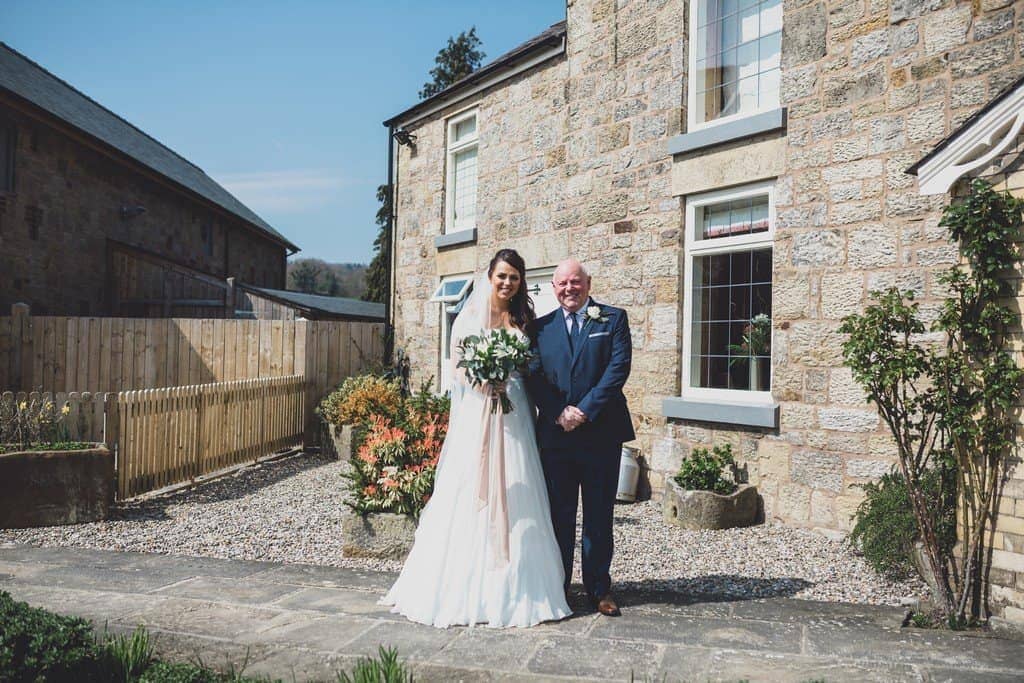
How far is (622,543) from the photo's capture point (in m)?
6.50

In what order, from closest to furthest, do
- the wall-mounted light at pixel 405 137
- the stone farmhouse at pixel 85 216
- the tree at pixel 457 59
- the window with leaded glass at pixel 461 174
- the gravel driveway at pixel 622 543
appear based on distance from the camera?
the gravel driveway at pixel 622 543 < the window with leaded glass at pixel 461 174 < the wall-mounted light at pixel 405 137 < the stone farmhouse at pixel 85 216 < the tree at pixel 457 59

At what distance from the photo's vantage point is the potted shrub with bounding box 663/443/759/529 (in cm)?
688

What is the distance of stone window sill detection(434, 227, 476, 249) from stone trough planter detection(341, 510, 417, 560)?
5959mm

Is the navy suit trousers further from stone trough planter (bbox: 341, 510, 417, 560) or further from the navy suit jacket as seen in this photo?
stone trough planter (bbox: 341, 510, 417, 560)

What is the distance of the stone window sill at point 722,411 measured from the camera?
22.9ft

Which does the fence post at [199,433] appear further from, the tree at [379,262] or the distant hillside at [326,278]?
the distant hillside at [326,278]

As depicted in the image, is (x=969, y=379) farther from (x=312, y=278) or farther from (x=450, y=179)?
(x=312, y=278)

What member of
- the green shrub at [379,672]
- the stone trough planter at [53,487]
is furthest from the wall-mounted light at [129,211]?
the green shrub at [379,672]

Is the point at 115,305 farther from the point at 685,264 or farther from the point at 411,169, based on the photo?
the point at 685,264

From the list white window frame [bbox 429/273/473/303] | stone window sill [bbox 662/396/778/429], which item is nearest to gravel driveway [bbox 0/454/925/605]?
stone window sill [bbox 662/396/778/429]

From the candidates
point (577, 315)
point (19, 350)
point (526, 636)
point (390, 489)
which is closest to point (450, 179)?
point (390, 489)

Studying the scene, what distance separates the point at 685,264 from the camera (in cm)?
793

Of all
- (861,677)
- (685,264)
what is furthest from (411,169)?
(861,677)

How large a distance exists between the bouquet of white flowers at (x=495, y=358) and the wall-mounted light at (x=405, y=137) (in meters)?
9.08
